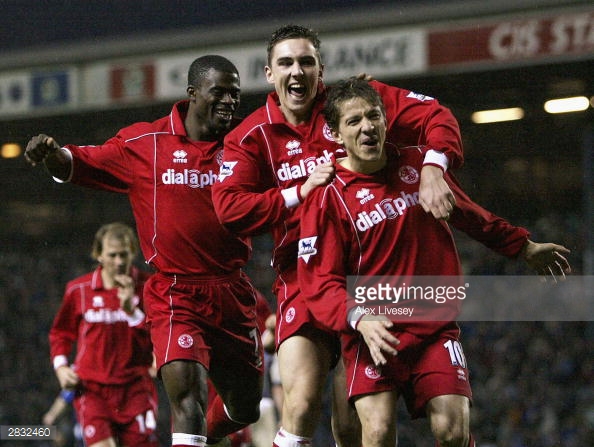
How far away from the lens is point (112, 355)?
22.5 ft

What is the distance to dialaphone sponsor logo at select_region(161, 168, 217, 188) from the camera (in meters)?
4.95

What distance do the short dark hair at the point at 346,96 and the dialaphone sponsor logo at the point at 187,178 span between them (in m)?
0.84

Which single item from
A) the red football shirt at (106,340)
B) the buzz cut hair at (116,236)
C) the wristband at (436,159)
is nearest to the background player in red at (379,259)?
the wristband at (436,159)

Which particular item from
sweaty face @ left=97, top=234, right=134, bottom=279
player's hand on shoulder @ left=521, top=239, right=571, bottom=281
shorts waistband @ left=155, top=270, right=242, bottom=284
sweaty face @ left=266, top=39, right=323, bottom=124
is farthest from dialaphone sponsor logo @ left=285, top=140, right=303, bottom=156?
sweaty face @ left=97, top=234, right=134, bottom=279

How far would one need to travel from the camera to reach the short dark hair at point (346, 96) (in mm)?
4223

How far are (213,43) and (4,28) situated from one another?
243 centimetres

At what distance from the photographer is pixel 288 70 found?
463 cm

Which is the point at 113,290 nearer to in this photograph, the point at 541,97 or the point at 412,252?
the point at 412,252

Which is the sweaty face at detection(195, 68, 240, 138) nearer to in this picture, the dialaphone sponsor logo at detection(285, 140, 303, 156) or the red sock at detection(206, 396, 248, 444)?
the dialaphone sponsor logo at detection(285, 140, 303, 156)

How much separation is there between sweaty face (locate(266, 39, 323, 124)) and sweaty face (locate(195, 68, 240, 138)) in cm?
33

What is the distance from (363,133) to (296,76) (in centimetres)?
63

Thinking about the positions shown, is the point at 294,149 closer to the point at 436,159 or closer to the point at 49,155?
the point at 436,159

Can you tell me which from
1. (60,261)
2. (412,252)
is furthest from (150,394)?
(60,261)

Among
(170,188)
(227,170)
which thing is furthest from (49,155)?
(227,170)
